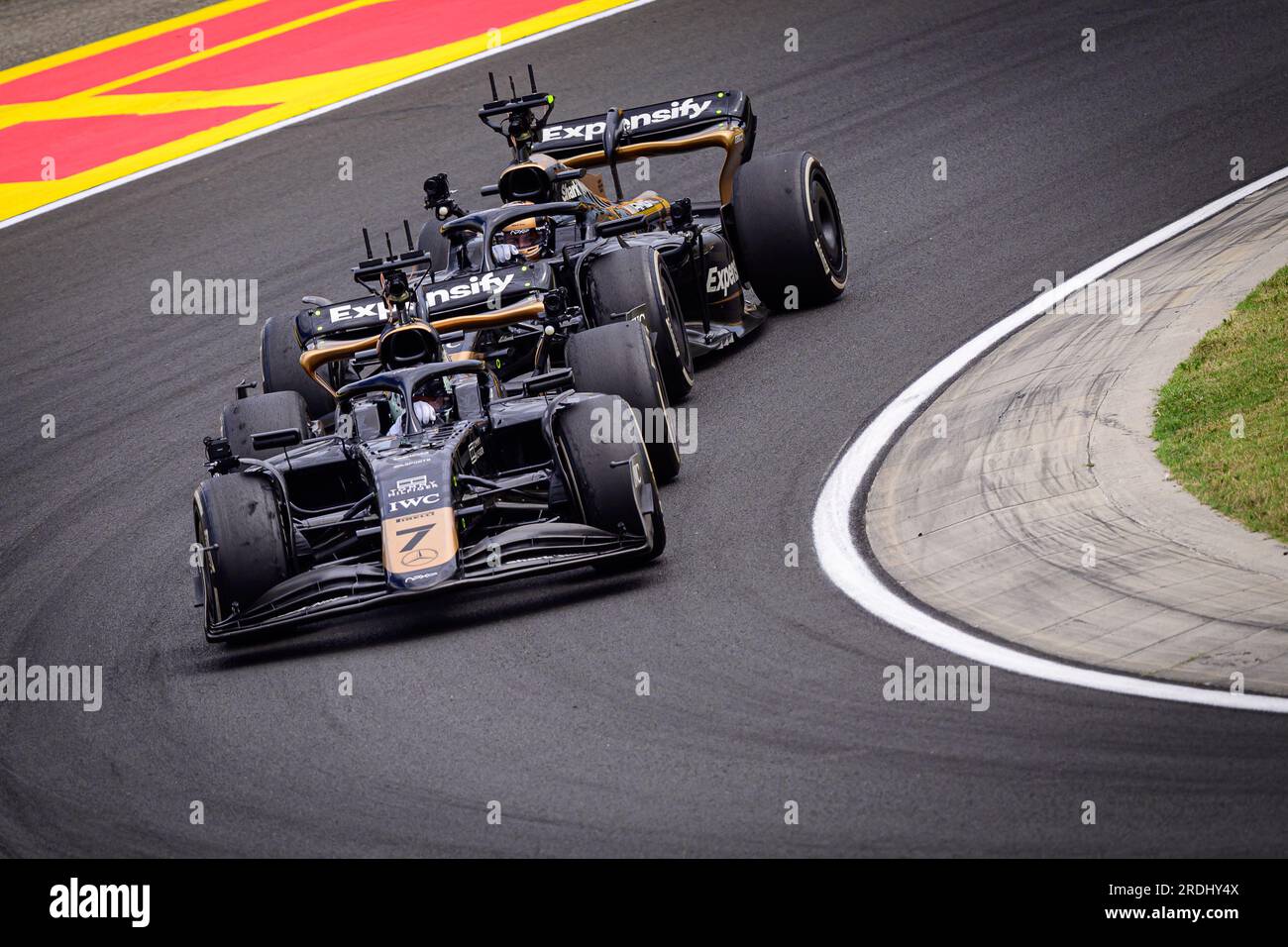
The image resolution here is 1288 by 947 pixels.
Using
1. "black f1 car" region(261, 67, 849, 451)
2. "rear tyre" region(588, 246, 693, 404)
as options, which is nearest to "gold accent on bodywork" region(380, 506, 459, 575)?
"black f1 car" region(261, 67, 849, 451)

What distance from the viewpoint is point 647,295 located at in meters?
10.9

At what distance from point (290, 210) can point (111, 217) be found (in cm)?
212

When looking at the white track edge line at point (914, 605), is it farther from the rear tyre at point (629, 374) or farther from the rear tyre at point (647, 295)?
the rear tyre at point (647, 295)

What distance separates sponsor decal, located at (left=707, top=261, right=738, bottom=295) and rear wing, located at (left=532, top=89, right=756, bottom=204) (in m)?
0.92

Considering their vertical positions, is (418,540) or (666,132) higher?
(666,132)

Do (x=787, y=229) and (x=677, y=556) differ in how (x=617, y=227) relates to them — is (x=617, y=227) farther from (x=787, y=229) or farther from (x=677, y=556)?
(x=677, y=556)

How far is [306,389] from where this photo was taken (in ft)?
38.2

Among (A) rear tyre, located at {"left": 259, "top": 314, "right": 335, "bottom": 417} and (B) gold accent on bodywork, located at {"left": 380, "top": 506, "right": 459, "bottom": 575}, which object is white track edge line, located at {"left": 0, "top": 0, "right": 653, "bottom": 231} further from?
(B) gold accent on bodywork, located at {"left": 380, "top": 506, "right": 459, "bottom": 575}

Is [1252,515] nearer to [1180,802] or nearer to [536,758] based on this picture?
[1180,802]

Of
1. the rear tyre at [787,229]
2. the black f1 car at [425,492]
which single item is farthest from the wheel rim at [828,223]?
the black f1 car at [425,492]

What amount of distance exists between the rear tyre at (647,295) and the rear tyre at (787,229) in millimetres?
1380

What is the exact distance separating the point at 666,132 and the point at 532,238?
172cm

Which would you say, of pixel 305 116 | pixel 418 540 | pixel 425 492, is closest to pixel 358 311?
pixel 425 492
